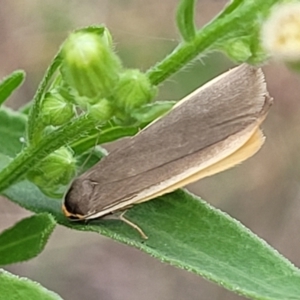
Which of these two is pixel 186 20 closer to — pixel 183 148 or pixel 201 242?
pixel 183 148

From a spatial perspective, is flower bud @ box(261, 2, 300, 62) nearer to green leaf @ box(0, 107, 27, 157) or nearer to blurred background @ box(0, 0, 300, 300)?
green leaf @ box(0, 107, 27, 157)

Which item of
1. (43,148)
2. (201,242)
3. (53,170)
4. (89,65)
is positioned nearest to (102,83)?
(89,65)

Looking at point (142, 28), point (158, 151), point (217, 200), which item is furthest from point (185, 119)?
point (142, 28)

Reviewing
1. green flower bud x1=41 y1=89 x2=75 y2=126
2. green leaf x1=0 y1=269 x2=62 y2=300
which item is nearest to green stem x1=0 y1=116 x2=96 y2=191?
green flower bud x1=41 y1=89 x2=75 y2=126

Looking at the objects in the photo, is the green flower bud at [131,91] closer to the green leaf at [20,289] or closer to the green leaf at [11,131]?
the green leaf at [20,289]

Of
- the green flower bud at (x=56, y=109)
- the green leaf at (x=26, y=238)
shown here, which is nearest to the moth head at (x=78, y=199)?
the green leaf at (x=26, y=238)

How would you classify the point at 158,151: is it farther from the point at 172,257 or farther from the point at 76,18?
the point at 76,18
